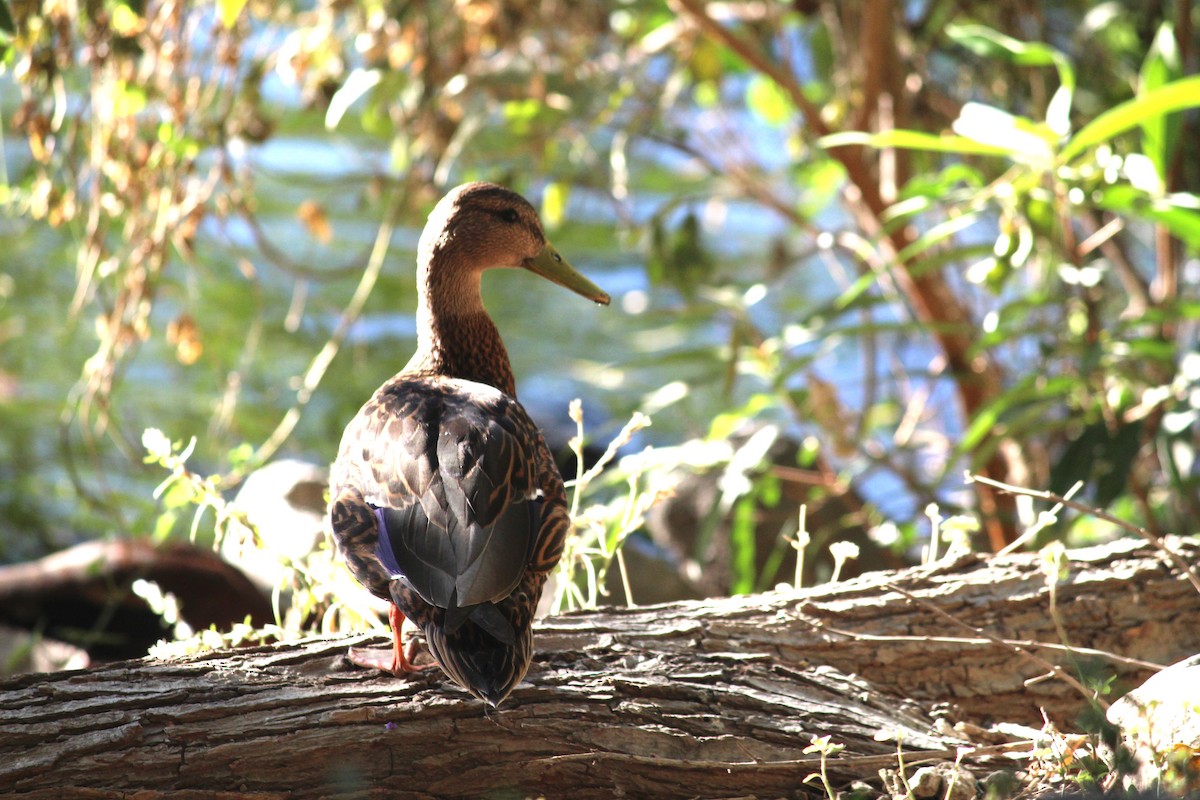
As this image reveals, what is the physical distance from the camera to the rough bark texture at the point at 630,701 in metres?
1.58

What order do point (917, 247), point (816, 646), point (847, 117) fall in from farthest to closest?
1. point (847, 117)
2. point (917, 247)
3. point (816, 646)

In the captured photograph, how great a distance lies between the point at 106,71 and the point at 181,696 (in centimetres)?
180

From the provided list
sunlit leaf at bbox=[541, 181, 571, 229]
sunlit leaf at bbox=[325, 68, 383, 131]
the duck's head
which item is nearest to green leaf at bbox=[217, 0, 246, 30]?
sunlit leaf at bbox=[325, 68, 383, 131]

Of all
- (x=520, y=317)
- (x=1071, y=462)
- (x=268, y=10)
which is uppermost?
(x=268, y=10)

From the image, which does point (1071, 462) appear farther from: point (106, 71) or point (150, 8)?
point (150, 8)

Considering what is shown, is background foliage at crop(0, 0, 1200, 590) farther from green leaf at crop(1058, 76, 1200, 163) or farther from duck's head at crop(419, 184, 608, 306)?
duck's head at crop(419, 184, 608, 306)

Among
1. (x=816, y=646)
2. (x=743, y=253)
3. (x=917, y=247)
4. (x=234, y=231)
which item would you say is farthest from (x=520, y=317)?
(x=816, y=646)

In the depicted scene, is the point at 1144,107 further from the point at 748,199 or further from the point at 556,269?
the point at 748,199

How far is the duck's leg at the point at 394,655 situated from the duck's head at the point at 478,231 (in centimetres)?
75

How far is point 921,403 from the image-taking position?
3578mm

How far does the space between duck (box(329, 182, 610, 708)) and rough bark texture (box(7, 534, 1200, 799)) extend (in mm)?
124

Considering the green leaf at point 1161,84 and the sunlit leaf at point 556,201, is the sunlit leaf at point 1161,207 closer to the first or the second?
the green leaf at point 1161,84

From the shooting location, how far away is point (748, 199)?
3.96 m

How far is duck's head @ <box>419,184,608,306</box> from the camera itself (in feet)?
7.39
